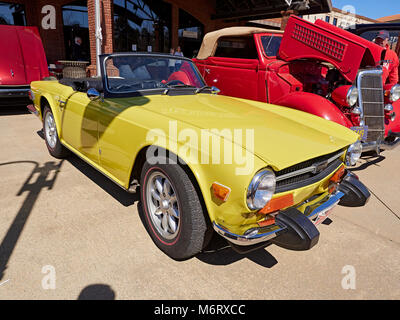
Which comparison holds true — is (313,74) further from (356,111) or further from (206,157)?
(206,157)

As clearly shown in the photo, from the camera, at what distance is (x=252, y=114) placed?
2.85m

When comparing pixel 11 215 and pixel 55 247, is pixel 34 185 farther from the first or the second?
pixel 55 247

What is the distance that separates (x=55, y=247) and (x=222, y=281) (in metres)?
1.42

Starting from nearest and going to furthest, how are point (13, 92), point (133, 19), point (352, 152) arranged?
point (352, 152), point (13, 92), point (133, 19)

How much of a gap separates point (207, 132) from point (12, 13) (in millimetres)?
13587

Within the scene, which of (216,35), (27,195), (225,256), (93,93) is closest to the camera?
(225,256)

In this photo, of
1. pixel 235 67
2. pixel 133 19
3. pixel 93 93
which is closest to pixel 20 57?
pixel 235 67

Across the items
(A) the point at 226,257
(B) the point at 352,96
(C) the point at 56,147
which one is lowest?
(A) the point at 226,257

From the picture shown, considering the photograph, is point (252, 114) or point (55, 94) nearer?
point (252, 114)

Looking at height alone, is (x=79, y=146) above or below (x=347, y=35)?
below

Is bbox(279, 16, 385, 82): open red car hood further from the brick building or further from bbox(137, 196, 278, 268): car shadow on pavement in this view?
the brick building

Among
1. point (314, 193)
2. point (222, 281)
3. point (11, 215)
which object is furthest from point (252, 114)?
point (11, 215)

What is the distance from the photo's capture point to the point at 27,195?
130 inches

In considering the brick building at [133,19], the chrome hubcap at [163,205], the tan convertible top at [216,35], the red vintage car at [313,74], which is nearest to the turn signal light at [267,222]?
the chrome hubcap at [163,205]
